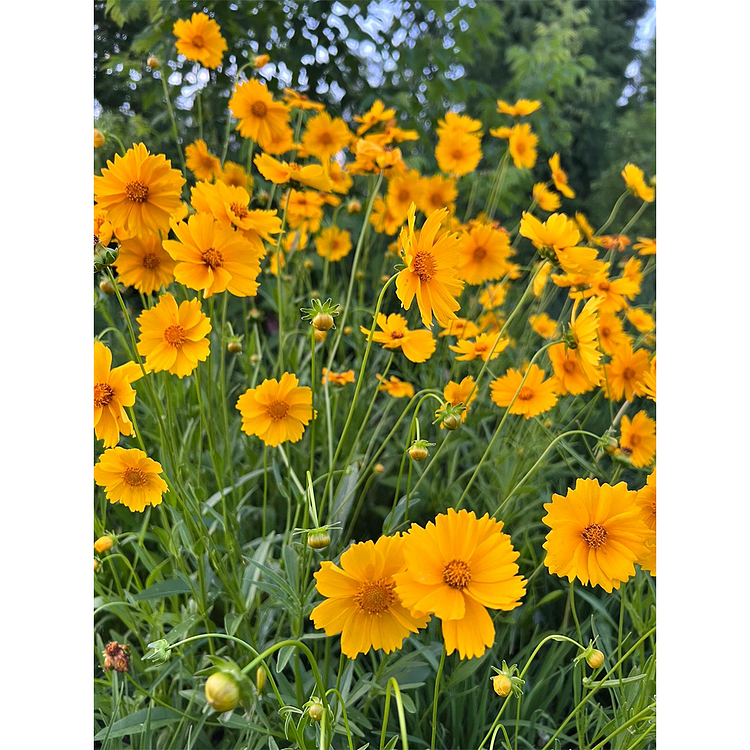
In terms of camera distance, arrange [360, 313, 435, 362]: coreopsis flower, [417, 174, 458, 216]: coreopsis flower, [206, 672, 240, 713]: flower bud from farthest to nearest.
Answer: [417, 174, 458, 216]: coreopsis flower < [360, 313, 435, 362]: coreopsis flower < [206, 672, 240, 713]: flower bud

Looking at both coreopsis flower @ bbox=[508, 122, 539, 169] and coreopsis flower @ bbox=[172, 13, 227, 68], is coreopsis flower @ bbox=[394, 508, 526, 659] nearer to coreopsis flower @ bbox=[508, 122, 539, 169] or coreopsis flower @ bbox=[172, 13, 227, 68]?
coreopsis flower @ bbox=[172, 13, 227, 68]

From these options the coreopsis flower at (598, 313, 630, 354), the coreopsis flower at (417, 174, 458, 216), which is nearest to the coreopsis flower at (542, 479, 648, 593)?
the coreopsis flower at (598, 313, 630, 354)

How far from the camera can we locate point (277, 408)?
564mm

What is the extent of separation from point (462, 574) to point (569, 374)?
1.10ft

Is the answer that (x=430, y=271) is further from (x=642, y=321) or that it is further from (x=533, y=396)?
(x=642, y=321)

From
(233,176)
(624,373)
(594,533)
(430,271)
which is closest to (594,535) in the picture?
(594,533)

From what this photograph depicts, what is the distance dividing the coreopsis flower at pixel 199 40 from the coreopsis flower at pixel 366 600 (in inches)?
25.4

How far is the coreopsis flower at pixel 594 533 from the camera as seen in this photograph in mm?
410

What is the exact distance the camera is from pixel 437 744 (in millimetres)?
576

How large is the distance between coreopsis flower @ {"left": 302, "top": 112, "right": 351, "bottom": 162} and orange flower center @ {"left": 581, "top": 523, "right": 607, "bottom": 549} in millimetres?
688

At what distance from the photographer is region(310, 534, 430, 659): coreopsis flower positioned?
366 mm
